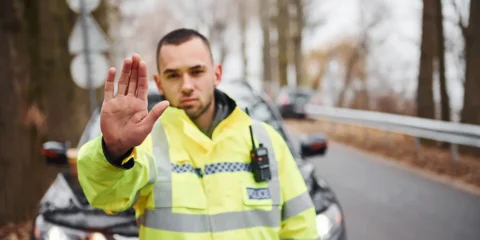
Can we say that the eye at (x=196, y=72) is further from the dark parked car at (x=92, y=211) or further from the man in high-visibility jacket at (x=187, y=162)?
the dark parked car at (x=92, y=211)

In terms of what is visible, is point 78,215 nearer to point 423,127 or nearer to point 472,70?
point 423,127

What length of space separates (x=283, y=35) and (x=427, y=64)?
44.4 feet

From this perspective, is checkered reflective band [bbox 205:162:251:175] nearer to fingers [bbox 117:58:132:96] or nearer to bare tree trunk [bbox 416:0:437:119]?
fingers [bbox 117:58:132:96]

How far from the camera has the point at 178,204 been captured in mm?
1781

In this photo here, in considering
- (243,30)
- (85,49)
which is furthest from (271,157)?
(243,30)

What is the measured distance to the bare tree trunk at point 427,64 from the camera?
10.9 m

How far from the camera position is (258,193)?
1.90 metres

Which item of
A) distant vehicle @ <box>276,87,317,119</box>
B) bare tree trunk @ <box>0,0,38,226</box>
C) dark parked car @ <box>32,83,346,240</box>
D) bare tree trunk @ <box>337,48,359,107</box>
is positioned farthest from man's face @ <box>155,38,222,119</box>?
bare tree trunk @ <box>337,48,359,107</box>

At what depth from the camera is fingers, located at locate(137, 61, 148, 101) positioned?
1559mm

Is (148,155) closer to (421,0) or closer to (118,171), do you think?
(118,171)

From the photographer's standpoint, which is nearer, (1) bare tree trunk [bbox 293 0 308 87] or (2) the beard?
(2) the beard

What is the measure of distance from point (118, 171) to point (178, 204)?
28cm

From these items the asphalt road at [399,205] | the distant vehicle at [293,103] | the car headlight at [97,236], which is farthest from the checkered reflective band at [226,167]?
the distant vehicle at [293,103]

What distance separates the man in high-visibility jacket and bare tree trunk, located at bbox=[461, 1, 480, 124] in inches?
303
